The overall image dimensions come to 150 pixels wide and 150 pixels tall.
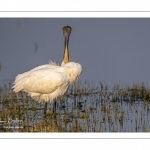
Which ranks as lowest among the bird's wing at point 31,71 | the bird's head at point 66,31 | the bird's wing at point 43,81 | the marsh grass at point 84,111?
the marsh grass at point 84,111

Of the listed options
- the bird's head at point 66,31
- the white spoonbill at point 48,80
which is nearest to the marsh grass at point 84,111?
the white spoonbill at point 48,80

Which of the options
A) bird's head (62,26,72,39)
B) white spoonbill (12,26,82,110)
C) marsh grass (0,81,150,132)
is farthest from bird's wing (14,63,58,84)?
bird's head (62,26,72,39)

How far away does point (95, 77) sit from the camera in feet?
34.2

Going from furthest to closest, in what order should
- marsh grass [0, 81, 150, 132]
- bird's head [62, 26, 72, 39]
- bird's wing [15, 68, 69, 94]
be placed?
bird's head [62, 26, 72, 39] → bird's wing [15, 68, 69, 94] → marsh grass [0, 81, 150, 132]

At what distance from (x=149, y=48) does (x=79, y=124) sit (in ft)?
5.10

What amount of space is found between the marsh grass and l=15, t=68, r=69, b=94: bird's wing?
14.9 inches

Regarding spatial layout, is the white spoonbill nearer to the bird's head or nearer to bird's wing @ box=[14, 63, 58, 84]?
bird's wing @ box=[14, 63, 58, 84]

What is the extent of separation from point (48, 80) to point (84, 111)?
78cm

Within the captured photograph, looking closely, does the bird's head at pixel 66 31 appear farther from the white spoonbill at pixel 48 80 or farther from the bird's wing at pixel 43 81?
the bird's wing at pixel 43 81

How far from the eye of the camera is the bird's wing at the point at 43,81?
31.2 ft

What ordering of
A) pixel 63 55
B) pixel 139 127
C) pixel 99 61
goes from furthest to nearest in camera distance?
1. pixel 63 55
2. pixel 99 61
3. pixel 139 127

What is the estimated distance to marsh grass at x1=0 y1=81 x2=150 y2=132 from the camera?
8.73 meters

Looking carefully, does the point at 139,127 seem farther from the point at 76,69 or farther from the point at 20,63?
the point at 20,63
